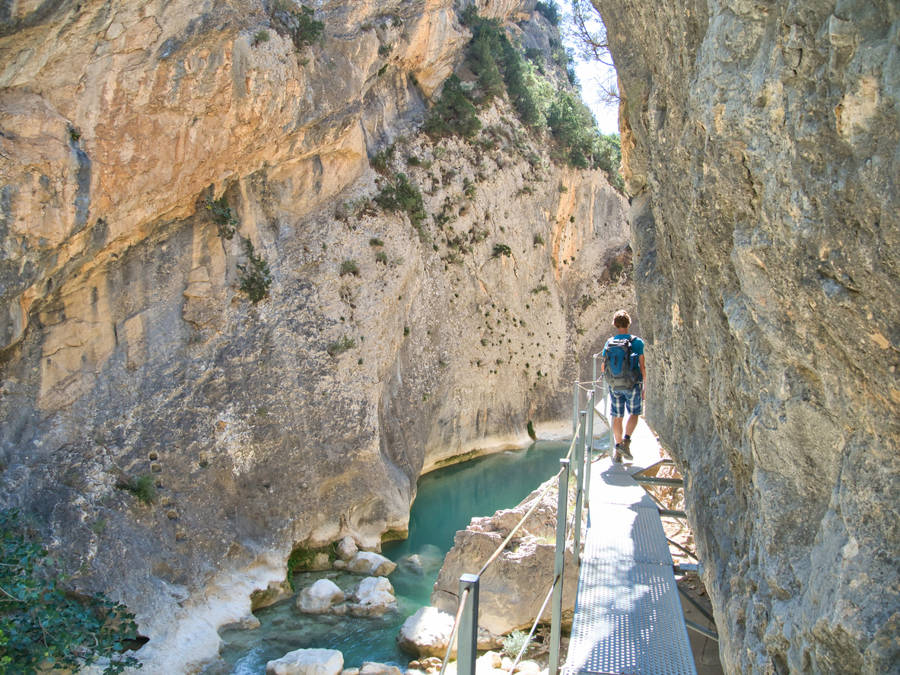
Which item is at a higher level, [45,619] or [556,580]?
[556,580]

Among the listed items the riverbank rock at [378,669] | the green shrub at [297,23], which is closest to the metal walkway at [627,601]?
the riverbank rock at [378,669]

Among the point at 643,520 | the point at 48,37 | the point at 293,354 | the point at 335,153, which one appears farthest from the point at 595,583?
the point at 335,153

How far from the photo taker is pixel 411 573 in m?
14.4

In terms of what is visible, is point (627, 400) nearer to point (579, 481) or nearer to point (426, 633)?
point (579, 481)

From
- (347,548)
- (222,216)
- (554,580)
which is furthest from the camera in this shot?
(222,216)

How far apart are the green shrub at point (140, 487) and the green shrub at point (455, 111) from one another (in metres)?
14.5

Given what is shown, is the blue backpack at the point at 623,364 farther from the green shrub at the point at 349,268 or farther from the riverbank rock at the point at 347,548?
the green shrub at the point at 349,268

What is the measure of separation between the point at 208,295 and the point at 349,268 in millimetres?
3559

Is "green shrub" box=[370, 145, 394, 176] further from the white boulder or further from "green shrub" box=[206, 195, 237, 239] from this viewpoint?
the white boulder

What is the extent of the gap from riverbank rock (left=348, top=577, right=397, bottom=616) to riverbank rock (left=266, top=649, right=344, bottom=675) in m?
2.14

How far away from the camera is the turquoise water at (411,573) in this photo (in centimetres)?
1103

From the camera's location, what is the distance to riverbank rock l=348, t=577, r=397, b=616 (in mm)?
12258

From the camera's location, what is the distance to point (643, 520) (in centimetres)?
699

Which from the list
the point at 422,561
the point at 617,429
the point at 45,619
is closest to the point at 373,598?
the point at 422,561
